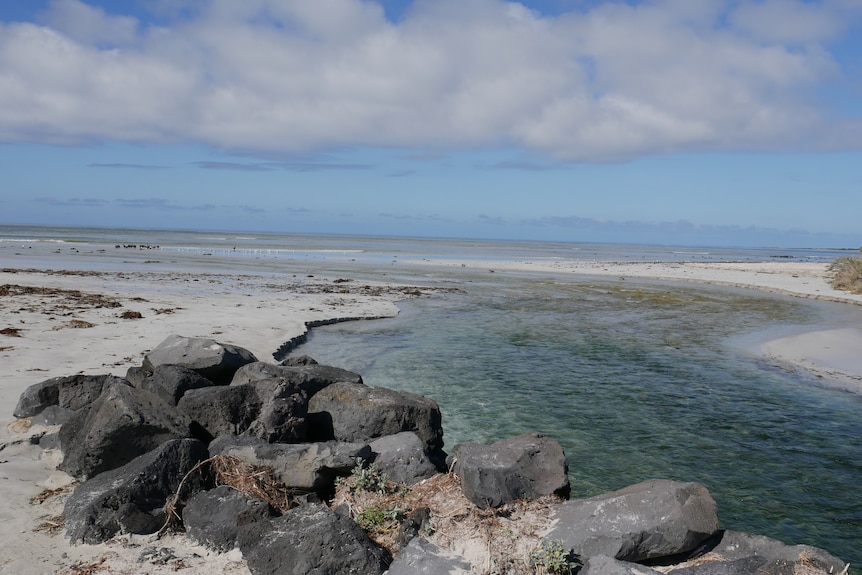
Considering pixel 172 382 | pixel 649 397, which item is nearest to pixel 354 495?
pixel 172 382

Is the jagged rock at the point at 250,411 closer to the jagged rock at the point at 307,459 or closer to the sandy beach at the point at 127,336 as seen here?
the jagged rock at the point at 307,459

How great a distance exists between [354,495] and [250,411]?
2.08 m

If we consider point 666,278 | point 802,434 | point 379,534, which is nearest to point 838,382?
point 802,434

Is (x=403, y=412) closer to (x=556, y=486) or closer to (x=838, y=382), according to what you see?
(x=556, y=486)

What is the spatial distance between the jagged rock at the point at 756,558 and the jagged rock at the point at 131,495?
16.8ft

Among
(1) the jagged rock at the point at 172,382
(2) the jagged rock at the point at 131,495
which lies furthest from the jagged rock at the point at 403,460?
(1) the jagged rock at the point at 172,382

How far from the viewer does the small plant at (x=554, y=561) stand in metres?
5.60

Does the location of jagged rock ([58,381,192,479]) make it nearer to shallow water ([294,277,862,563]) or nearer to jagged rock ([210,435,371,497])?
jagged rock ([210,435,371,497])

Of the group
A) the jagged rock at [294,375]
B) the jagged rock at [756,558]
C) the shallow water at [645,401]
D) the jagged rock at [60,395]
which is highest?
the jagged rock at [294,375]

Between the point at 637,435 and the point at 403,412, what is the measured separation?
484cm

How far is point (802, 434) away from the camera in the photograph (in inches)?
457

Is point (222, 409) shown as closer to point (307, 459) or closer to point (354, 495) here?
point (307, 459)

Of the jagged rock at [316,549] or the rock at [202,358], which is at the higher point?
the rock at [202,358]

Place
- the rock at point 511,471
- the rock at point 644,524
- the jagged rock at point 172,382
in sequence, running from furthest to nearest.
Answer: the jagged rock at point 172,382 → the rock at point 511,471 → the rock at point 644,524
